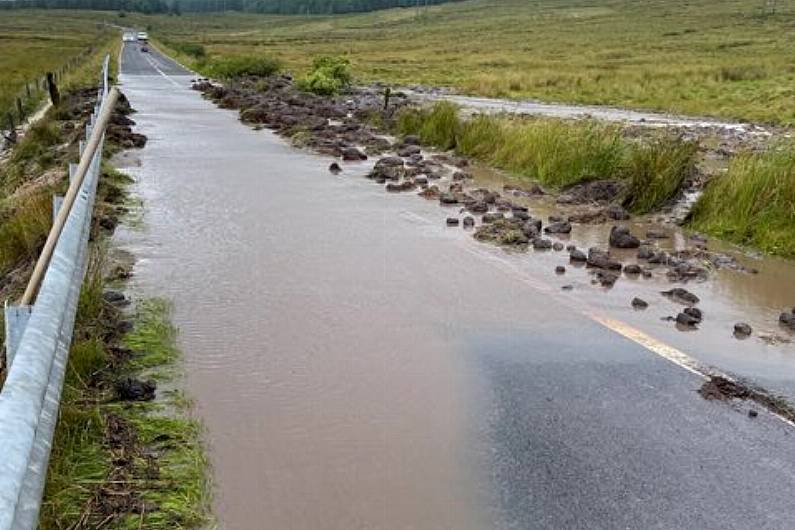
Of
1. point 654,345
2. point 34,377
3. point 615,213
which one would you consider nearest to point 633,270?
point 654,345

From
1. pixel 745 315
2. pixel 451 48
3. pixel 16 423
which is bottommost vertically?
pixel 451 48

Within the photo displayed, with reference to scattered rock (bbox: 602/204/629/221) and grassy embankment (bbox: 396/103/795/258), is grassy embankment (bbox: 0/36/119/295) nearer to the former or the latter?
scattered rock (bbox: 602/204/629/221)

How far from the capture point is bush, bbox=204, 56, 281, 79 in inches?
1757

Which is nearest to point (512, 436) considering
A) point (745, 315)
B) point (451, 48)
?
point (745, 315)

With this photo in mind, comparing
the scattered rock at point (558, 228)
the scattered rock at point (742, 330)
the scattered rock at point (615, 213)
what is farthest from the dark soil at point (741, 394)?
the scattered rock at point (615, 213)

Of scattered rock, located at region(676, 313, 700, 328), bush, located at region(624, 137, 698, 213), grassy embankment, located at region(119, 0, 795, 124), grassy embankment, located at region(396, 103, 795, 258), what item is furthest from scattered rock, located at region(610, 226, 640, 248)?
grassy embankment, located at region(119, 0, 795, 124)

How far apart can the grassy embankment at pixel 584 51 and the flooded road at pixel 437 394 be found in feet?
85.3

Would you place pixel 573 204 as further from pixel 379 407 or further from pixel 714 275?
pixel 379 407

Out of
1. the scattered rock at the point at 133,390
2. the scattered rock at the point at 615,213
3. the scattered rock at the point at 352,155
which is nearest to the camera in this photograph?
the scattered rock at the point at 133,390

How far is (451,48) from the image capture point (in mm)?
93750

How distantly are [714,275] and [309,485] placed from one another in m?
6.13

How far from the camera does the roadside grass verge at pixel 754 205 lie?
34.1ft

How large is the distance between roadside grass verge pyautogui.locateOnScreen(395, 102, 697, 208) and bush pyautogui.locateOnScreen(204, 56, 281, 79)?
26.2 meters

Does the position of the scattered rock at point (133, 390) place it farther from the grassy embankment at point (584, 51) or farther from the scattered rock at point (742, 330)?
the grassy embankment at point (584, 51)
